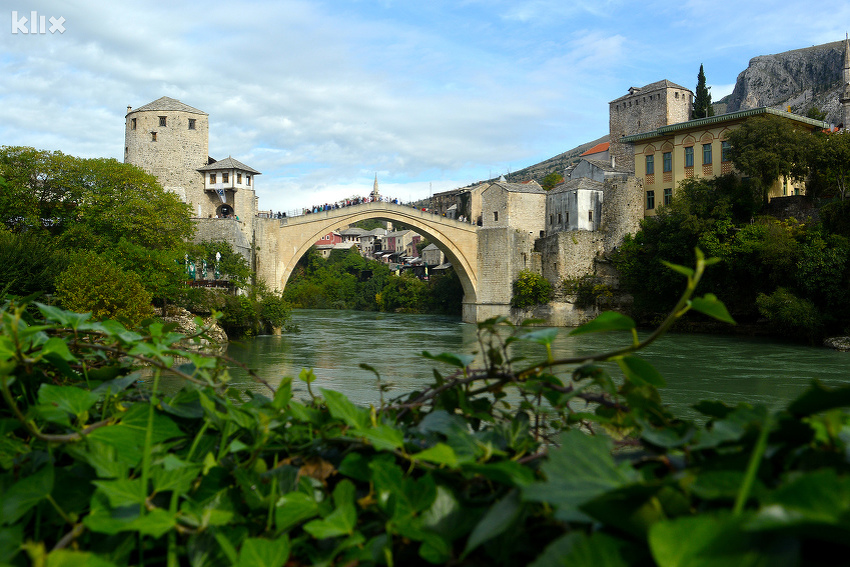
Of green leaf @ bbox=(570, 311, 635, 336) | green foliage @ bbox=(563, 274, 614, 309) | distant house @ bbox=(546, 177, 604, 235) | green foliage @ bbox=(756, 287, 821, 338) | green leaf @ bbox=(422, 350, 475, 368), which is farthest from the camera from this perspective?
distant house @ bbox=(546, 177, 604, 235)

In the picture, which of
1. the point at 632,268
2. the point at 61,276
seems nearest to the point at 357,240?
the point at 632,268

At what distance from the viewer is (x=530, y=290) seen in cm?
3259

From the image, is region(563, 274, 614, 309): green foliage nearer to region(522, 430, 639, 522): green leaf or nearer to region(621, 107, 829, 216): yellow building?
region(621, 107, 829, 216): yellow building

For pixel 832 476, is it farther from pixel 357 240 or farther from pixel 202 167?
pixel 357 240

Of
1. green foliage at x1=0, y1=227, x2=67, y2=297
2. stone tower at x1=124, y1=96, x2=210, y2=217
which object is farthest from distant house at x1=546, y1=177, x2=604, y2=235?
green foliage at x1=0, y1=227, x2=67, y2=297

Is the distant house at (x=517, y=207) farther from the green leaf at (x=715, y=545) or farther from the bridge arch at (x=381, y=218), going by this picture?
the green leaf at (x=715, y=545)

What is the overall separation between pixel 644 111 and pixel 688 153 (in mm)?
15241

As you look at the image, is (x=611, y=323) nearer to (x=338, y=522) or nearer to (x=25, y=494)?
(x=338, y=522)

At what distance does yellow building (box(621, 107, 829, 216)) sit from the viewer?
2744 centimetres

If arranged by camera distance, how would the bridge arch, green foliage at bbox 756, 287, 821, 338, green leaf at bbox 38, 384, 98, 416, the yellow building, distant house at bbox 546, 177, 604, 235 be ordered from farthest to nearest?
distant house at bbox 546, 177, 604, 235
the bridge arch
the yellow building
green foliage at bbox 756, 287, 821, 338
green leaf at bbox 38, 384, 98, 416

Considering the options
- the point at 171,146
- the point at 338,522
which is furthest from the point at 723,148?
the point at 338,522

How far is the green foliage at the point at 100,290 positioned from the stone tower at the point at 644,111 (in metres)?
32.6

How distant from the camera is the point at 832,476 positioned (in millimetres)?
529

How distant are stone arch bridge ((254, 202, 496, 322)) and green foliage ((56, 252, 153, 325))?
39.5ft
